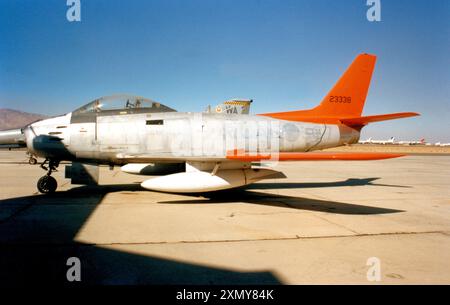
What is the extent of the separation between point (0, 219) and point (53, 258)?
265cm

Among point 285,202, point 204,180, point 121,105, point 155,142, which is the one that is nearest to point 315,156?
point 285,202

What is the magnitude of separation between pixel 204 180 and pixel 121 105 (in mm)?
3204

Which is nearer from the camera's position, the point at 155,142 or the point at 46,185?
the point at 155,142

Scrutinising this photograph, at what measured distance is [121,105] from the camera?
8383mm

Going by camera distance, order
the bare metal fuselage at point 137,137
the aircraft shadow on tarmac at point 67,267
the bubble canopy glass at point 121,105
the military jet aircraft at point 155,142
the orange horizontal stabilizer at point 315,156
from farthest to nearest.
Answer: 1. the bubble canopy glass at point 121,105
2. the bare metal fuselage at point 137,137
3. the military jet aircraft at point 155,142
4. the orange horizontal stabilizer at point 315,156
5. the aircraft shadow on tarmac at point 67,267

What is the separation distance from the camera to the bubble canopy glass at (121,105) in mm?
8242

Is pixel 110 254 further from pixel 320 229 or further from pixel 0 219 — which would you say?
pixel 320 229

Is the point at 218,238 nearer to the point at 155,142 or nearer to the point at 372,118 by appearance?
the point at 155,142

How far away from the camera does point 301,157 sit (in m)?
6.83

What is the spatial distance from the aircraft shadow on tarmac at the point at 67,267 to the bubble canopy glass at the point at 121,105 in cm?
360

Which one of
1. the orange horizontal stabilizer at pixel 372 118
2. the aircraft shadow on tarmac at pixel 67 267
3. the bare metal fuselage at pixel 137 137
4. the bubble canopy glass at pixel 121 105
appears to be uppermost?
the bubble canopy glass at pixel 121 105

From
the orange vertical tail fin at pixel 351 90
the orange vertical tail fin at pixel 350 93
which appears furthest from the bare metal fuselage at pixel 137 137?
the orange vertical tail fin at pixel 351 90

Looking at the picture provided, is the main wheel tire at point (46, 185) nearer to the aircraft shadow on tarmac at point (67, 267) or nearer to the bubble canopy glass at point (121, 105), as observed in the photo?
the bubble canopy glass at point (121, 105)

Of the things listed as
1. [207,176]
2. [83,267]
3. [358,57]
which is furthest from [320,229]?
[358,57]
